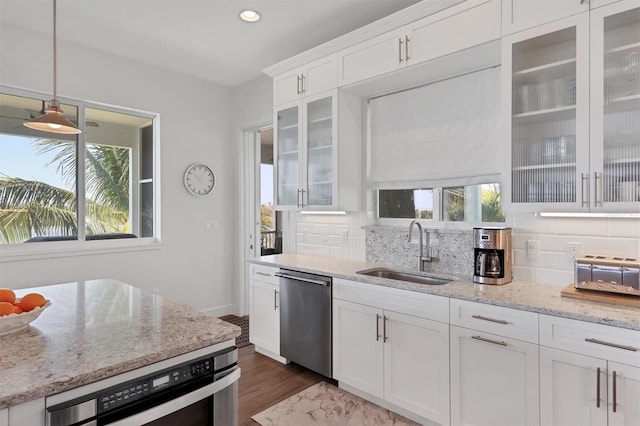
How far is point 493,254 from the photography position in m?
2.19

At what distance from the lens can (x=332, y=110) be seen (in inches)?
120

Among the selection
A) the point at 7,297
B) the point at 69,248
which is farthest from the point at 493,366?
the point at 69,248

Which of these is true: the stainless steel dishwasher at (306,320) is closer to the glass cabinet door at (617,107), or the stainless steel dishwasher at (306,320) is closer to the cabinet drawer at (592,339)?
the cabinet drawer at (592,339)

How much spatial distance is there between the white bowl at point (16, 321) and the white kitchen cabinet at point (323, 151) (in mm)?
2092

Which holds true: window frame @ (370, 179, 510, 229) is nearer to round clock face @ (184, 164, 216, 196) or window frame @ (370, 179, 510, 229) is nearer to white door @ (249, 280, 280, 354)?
white door @ (249, 280, 280, 354)

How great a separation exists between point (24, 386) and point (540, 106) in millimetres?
2561

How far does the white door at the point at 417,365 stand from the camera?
2.10m

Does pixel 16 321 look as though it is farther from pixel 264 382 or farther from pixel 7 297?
pixel 264 382

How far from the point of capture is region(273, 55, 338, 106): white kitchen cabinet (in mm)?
3014

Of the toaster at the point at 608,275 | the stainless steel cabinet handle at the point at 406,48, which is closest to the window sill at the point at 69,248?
the stainless steel cabinet handle at the point at 406,48

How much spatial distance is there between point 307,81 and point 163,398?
2.72 m

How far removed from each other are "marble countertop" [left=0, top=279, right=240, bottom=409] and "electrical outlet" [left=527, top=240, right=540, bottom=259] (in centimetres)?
189

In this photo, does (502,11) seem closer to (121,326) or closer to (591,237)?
(591,237)

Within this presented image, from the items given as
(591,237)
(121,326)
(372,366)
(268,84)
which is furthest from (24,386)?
(268,84)
